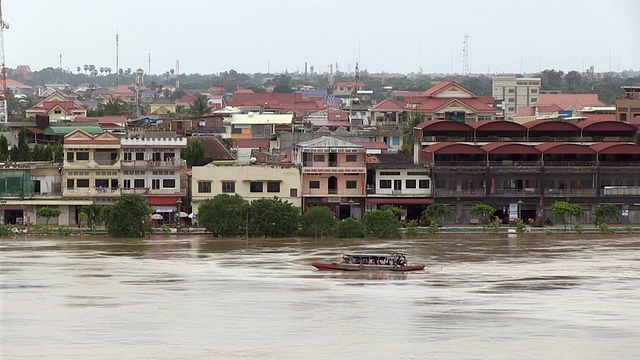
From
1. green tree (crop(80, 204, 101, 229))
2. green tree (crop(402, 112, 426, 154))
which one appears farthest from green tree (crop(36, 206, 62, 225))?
green tree (crop(402, 112, 426, 154))

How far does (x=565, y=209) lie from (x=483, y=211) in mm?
2811

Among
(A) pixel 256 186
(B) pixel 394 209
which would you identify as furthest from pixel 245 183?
(B) pixel 394 209

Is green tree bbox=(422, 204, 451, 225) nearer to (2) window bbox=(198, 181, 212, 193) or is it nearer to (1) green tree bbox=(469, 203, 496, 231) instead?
(1) green tree bbox=(469, 203, 496, 231)

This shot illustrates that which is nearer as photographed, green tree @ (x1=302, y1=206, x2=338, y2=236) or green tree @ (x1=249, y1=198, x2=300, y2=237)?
green tree @ (x1=249, y1=198, x2=300, y2=237)

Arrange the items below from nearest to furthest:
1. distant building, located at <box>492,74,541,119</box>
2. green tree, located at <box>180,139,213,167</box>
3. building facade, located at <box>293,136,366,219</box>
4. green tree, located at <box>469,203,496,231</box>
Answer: green tree, located at <box>469,203,496,231</box> → building facade, located at <box>293,136,366,219</box> → green tree, located at <box>180,139,213,167</box> → distant building, located at <box>492,74,541,119</box>

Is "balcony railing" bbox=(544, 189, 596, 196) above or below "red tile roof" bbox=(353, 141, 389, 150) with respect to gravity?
below

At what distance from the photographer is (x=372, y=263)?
3869 cm

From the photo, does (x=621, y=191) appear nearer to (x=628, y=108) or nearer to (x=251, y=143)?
(x=251, y=143)

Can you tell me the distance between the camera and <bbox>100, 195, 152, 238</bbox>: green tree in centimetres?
4700

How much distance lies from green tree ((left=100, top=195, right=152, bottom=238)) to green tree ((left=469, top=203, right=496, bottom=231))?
37.7ft

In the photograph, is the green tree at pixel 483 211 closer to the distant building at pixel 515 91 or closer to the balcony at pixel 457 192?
the balcony at pixel 457 192

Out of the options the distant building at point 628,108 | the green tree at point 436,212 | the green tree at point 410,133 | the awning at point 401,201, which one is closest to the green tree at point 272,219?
the awning at point 401,201

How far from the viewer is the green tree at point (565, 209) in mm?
50344

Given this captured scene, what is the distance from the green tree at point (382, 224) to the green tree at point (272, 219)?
7.81ft
